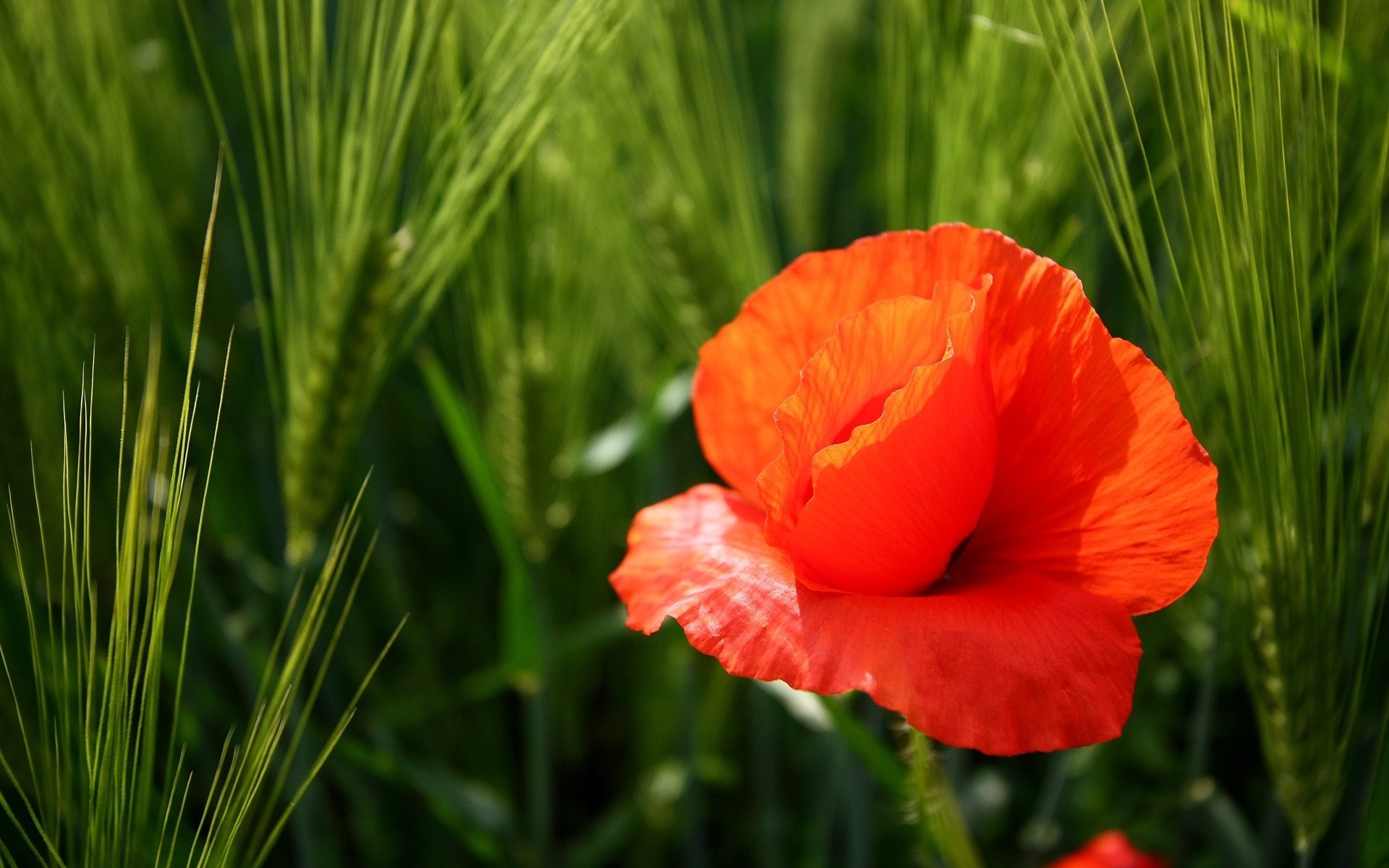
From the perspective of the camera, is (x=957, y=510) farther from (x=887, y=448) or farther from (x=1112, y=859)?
(x=1112, y=859)

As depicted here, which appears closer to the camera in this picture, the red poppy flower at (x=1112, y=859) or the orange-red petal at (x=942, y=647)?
the orange-red petal at (x=942, y=647)

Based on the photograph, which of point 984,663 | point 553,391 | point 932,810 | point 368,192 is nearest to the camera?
point 984,663

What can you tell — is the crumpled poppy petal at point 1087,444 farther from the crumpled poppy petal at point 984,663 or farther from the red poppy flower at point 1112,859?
the red poppy flower at point 1112,859

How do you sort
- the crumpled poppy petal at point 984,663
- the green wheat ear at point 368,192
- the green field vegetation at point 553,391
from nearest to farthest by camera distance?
the crumpled poppy petal at point 984,663
the green field vegetation at point 553,391
the green wheat ear at point 368,192

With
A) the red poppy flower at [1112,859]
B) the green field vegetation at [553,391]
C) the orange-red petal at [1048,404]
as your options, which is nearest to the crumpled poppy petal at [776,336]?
the orange-red petal at [1048,404]

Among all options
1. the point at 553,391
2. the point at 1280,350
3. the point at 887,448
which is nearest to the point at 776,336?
the point at 887,448

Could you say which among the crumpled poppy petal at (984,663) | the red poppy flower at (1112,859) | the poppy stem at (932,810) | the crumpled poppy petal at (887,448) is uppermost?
the crumpled poppy petal at (887,448)

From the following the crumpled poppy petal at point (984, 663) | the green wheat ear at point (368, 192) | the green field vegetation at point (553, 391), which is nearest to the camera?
the crumpled poppy petal at point (984, 663)
